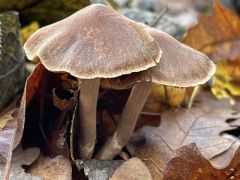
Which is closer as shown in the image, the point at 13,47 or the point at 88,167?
the point at 88,167

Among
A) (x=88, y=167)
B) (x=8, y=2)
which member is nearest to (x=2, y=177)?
(x=88, y=167)

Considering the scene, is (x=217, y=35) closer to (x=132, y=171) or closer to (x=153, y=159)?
(x=153, y=159)

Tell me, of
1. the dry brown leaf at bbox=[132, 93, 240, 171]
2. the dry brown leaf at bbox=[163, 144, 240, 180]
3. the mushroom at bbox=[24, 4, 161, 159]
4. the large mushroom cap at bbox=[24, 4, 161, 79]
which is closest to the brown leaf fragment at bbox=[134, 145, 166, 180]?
the dry brown leaf at bbox=[132, 93, 240, 171]

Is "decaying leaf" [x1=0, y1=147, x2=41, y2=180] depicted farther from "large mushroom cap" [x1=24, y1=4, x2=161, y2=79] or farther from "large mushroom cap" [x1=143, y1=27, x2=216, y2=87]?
"large mushroom cap" [x1=143, y1=27, x2=216, y2=87]

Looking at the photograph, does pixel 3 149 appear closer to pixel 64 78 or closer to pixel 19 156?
pixel 19 156

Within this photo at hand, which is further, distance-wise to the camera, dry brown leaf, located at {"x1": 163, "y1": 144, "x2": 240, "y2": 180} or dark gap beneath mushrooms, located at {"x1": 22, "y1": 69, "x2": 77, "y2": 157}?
dark gap beneath mushrooms, located at {"x1": 22, "y1": 69, "x2": 77, "y2": 157}

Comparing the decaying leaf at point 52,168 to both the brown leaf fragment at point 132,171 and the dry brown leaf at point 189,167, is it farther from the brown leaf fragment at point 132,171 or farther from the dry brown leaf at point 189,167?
the dry brown leaf at point 189,167
